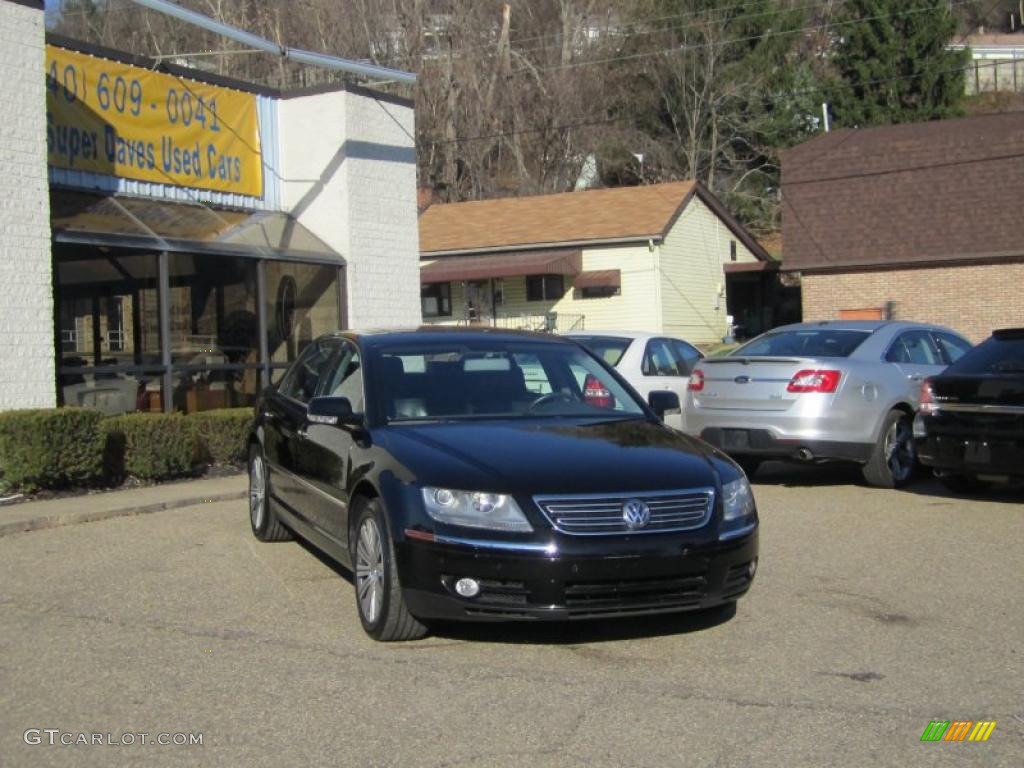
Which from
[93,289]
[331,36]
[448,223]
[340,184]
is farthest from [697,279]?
[93,289]

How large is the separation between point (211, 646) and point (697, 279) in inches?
1291

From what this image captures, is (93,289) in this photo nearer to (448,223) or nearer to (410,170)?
(410,170)

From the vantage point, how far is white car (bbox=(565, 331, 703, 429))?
14214mm

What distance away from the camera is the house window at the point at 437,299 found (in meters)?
37.2

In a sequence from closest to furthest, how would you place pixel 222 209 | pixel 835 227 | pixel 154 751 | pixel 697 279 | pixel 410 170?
pixel 154 751
pixel 222 209
pixel 410 170
pixel 835 227
pixel 697 279

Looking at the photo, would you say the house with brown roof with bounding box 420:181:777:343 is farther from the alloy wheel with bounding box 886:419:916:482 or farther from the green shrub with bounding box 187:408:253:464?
the alloy wheel with bounding box 886:419:916:482

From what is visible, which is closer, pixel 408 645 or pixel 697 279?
pixel 408 645

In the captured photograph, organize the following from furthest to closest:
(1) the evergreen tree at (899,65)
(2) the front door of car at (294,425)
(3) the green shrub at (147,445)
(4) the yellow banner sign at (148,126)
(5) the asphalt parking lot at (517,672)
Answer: (1) the evergreen tree at (899,65) → (4) the yellow banner sign at (148,126) → (3) the green shrub at (147,445) → (2) the front door of car at (294,425) → (5) the asphalt parking lot at (517,672)

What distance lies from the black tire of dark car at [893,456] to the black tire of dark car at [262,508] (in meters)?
5.54

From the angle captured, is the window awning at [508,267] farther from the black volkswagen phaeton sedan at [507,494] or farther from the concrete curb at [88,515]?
the black volkswagen phaeton sedan at [507,494]

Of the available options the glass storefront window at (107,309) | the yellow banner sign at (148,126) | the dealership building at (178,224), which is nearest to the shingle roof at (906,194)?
the dealership building at (178,224)

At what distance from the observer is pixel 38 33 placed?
13195 mm

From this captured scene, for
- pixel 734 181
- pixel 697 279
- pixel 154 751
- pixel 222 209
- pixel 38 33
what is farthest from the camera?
pixel 734 181

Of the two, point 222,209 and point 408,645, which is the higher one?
point 222,209
